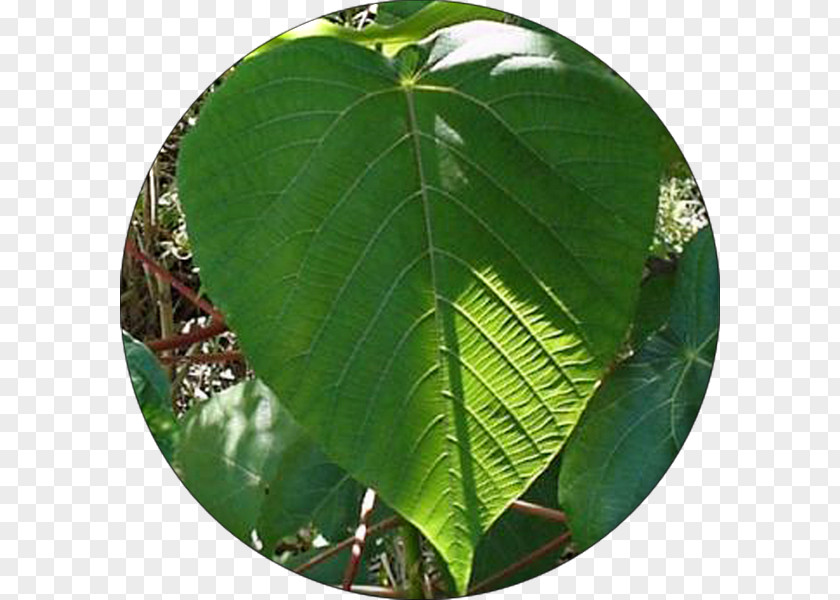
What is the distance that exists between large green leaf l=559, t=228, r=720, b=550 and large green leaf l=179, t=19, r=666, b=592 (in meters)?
0.08

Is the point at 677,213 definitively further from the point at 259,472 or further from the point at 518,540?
the point at 259,472

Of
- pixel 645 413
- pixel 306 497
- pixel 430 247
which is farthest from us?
pixel 306 497

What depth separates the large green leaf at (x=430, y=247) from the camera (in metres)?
0.88

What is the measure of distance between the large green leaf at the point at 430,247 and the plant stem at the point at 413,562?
0.39 feet

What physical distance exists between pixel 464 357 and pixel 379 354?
5 centimetres

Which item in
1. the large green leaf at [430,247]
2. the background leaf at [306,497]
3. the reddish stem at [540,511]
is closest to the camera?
the large green leaf at [430,247]

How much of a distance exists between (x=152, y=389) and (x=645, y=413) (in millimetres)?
337

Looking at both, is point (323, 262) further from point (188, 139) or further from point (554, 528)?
point (554, 528)

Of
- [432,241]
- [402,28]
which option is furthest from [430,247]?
[402,28]

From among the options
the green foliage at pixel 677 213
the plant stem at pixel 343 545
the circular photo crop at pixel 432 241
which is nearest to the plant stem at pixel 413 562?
the plant stem at pixel 343 545

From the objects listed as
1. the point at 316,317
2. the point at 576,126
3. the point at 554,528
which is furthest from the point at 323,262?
the point at 554,528

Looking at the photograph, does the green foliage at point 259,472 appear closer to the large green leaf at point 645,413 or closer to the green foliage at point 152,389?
the green foliage at point 152,389

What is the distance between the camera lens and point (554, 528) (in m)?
1.06

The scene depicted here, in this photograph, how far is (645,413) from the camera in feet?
3.25
